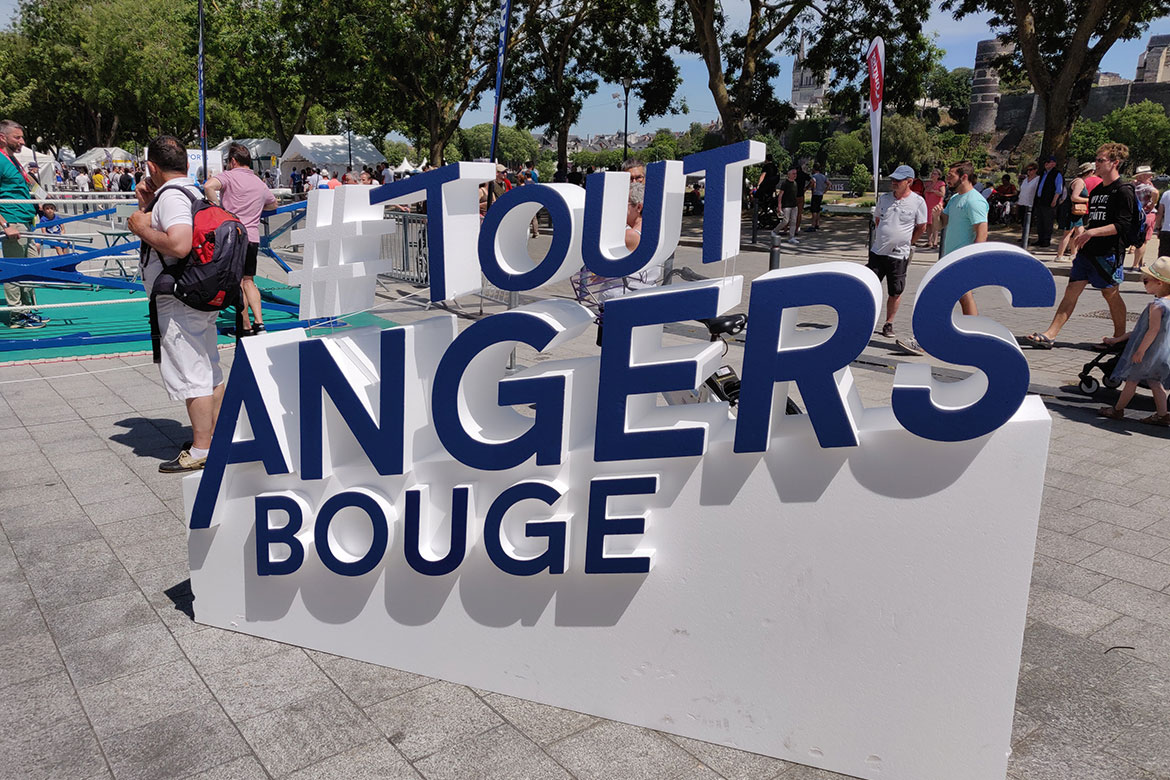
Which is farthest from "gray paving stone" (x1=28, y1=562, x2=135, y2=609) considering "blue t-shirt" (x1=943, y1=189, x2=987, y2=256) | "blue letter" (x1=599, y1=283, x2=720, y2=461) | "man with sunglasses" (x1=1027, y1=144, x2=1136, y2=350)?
Result: "man with sunglasses" (x1=1027, y1=144, x2=1136, y2=350)

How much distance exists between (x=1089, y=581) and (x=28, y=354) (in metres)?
9.47

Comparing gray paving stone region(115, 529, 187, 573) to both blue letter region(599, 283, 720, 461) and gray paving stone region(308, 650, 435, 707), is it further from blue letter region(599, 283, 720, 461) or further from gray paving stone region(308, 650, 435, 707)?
blue letter region(599, 283, 720, 461)

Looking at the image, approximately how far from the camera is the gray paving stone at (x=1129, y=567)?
414 cm

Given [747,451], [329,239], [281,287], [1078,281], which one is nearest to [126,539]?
[329,239]

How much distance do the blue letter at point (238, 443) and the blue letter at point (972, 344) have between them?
230 centimetres

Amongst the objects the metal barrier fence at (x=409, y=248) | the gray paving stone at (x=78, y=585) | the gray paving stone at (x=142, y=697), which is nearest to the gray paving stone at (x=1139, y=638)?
the gray paving stone at (x=142, y=697)

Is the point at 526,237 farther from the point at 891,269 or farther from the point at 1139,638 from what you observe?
the point at 891,269

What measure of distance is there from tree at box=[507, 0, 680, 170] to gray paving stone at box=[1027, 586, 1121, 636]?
27.4 metres

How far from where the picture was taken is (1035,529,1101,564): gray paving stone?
14.5 ft

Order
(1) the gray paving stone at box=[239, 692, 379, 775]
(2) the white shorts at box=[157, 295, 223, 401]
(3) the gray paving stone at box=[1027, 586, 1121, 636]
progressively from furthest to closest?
(2) the white shorts at box=[157, 295, 223, 401]
(3) the gray paving stone at box=[1027, 586, 1121, 636]
(1) the gray paving stone at box=[239, 692, 379, 775]

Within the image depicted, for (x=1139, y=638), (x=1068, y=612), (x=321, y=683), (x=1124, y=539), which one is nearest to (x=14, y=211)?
(x=321, y=683)

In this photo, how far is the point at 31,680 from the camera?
3252mm

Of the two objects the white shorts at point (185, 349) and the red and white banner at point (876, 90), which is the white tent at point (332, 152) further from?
the white shorts at point (185, 349)

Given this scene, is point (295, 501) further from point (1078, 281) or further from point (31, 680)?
point (1078, 281)
